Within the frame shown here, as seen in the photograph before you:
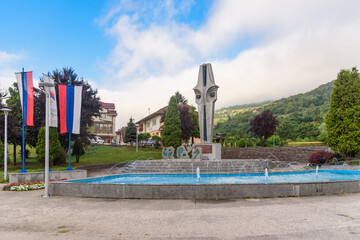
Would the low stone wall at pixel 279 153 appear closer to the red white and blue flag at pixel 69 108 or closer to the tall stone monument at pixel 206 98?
the tall stone monument at pixel 206 98

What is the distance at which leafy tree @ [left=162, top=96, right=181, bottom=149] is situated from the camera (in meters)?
33.2

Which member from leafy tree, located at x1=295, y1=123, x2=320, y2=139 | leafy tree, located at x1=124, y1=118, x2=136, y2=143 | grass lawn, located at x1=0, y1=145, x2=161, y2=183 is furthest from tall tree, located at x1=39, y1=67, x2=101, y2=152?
leafy tree, located at x1=295, y1=123, x2=320, y2=139

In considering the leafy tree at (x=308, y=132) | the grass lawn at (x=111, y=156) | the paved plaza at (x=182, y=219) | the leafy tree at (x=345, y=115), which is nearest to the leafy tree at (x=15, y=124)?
the grass lawn at (x=111, y=156)

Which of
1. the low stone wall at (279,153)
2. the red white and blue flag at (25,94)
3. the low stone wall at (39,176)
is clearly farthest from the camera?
the low stone wall at (279,153)

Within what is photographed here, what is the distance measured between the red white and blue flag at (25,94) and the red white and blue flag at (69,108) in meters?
1.56

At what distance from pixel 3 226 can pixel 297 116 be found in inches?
2853

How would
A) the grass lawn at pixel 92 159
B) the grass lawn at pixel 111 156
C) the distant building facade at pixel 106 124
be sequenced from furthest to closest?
the distant building facade at pixel 106 124, the grass lawn at pixel 111 156, the grass lawn at pixel 92 159

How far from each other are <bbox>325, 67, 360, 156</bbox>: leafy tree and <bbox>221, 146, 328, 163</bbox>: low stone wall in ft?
13.7

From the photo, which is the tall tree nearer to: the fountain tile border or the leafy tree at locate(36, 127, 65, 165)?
the leafy tree at locate(36, 127, 65, 165)

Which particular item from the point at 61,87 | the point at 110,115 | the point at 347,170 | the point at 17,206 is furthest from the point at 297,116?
the point at 17,206

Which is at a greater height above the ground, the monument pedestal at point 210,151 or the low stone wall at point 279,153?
the monument pedestal at point 210,151

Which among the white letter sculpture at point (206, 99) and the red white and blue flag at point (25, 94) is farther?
the white letter sculpture at point (206, 99)

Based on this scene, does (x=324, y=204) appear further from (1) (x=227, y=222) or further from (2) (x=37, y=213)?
(2) (x=37, y=213)

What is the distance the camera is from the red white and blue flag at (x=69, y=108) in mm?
13898
